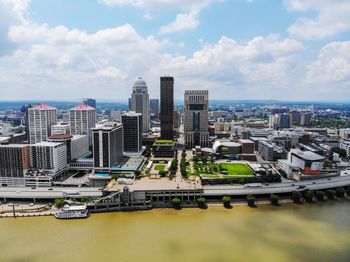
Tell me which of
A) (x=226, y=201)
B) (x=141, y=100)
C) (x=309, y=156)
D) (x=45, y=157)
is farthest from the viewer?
(x=141, y=100)

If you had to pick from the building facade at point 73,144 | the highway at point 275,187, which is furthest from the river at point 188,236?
the building facade at point 73,144

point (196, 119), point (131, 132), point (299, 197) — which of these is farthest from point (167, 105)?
point (299, 197)

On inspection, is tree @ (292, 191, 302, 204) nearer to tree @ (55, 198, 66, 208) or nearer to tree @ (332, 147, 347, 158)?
tree @ (55, 198, 66, 208)

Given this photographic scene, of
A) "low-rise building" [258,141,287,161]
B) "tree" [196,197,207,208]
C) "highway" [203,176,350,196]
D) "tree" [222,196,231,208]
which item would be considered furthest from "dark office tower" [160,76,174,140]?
"tree" [222,196,231,208]

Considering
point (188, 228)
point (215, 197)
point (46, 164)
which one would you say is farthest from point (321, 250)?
point (46, 164)

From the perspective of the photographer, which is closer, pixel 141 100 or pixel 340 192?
pixel 340 192

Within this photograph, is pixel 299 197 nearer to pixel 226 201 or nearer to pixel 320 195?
pixel 320 195
